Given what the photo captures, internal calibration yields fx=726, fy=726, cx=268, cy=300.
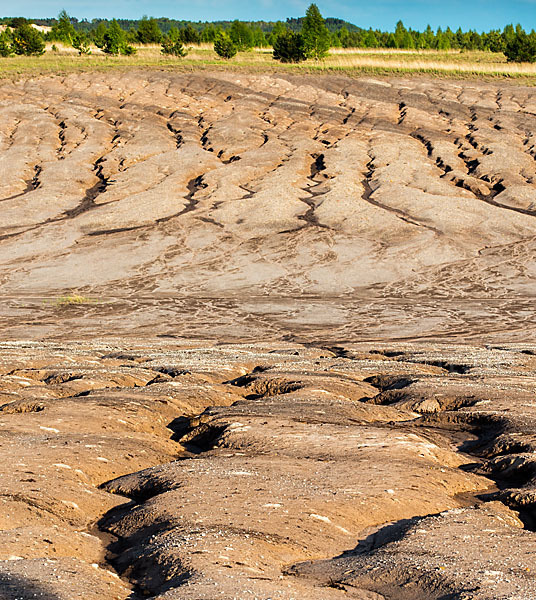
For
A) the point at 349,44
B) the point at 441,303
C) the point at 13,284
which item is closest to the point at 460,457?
the point at 441,303

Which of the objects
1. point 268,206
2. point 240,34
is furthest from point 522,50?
point 268,206

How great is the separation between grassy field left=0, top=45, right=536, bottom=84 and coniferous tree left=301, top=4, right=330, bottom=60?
93 centimetres

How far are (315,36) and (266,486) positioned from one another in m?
51.9

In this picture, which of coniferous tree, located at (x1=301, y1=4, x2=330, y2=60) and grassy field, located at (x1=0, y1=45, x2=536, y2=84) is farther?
coniferous tree, located at (x1=301, y1=4, x2=330, y2=60)

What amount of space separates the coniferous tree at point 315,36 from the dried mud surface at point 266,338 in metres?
7.35

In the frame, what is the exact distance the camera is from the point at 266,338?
17.7 metres

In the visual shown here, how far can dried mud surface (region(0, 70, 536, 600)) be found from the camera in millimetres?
4445

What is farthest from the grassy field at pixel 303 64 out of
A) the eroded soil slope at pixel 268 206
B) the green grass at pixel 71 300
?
the green grass at pixel 71 300

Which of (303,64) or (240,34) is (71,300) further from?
(240,34)

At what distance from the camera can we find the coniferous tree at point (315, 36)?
5288cm

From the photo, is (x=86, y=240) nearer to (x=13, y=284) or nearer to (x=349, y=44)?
(x=13, y=284)

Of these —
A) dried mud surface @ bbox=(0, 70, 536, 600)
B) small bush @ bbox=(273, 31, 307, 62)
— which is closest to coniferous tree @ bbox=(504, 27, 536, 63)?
dried mud surface @ bbox=(0, 70, 536, 600)

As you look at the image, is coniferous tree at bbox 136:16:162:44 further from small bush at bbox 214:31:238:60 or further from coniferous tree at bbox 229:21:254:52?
small bush at bbox 214:31:238:60

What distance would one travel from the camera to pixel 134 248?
1054 inches
